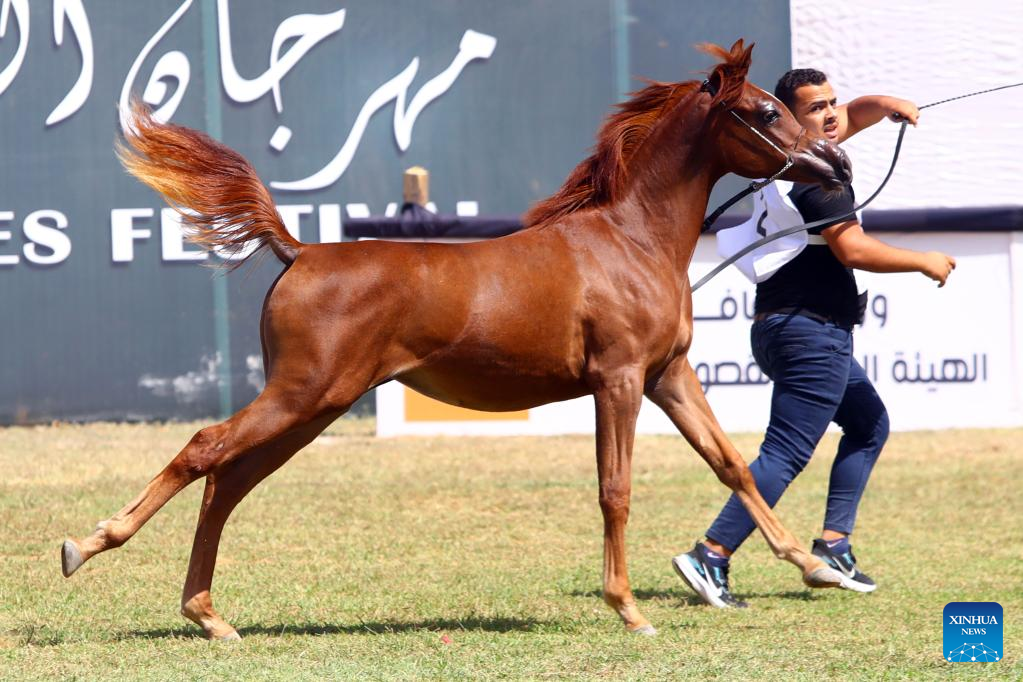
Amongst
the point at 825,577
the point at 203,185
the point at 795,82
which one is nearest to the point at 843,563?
the point at 825,577

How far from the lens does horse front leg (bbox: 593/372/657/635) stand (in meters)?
4.89

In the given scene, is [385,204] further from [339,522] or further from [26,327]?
[339,522]

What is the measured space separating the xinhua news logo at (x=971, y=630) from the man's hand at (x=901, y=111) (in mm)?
2323

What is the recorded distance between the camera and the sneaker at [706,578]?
548cm

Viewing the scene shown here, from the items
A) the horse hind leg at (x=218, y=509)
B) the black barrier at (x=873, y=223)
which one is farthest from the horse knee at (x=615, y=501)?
the black barrier at (x=873, y=223)

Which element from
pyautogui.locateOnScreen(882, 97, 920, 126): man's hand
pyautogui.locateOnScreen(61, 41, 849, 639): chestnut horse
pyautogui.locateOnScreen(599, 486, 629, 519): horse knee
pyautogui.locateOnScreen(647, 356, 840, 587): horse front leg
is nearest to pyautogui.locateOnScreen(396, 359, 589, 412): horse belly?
pyautogui.locateOnScreen(61, 41, 849, 639): chestnut horse

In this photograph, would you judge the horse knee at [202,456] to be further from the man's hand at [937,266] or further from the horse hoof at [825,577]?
the man's hand at [937,266]

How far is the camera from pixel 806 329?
5633mm

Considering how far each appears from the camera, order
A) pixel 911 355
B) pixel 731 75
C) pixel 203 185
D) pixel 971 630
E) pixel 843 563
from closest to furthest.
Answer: pixel 971 630 → pixel 203 185 → pixel 731 75 → pixel 843 563 → pixel 911 355

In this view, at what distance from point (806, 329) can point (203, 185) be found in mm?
2490

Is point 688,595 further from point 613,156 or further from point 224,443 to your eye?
point 224,443

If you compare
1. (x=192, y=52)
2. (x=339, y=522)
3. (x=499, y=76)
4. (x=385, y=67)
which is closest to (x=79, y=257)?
(x=192, y=52)

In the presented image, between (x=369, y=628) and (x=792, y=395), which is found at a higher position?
(x=792, y=395)

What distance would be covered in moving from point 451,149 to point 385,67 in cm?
100
